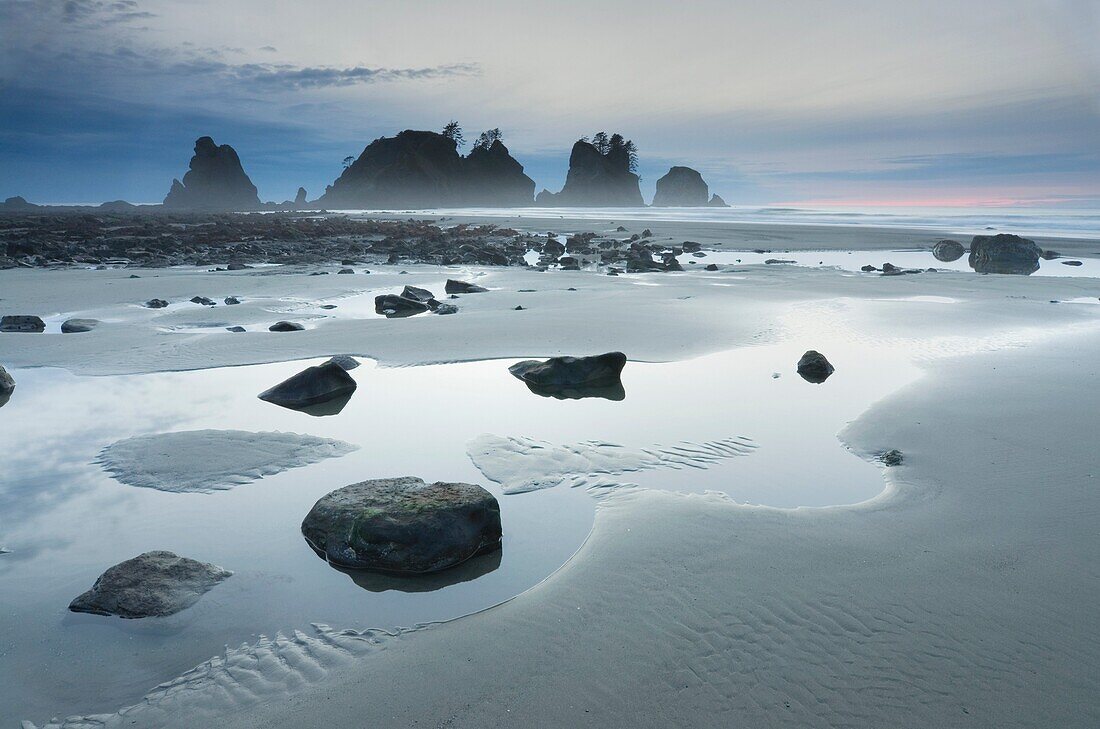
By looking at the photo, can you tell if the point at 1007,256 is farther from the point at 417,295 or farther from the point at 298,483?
the point at 298,483

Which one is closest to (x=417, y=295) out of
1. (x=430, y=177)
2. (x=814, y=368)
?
(x=814, y=368)

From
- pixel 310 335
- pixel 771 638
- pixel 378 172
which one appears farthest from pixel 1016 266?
pixel 378 172

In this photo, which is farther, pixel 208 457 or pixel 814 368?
pixel 814 368

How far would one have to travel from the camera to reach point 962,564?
4043 millimetres

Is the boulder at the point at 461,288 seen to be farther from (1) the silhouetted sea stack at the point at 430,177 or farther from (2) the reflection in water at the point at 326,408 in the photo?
(1) the silhouetted sea stack at the point at 430,177

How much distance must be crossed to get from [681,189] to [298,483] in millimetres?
182344

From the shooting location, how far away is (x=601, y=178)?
158875 millimetres

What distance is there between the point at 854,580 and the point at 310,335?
9.38 m

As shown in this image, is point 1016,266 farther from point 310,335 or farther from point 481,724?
point 481,724

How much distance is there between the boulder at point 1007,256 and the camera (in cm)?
A: 2275

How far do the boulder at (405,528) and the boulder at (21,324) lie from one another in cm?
1019

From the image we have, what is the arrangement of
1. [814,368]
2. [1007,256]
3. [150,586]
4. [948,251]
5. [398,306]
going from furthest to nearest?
[948,251]
[1007,256]
[398,306]
[814,368]
[150,586]

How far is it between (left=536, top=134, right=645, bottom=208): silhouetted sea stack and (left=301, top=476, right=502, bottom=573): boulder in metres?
155

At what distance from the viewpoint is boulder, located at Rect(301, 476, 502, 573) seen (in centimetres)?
414
